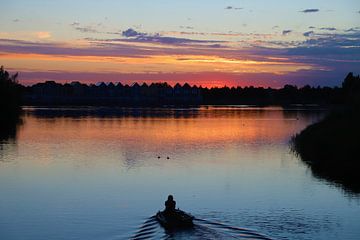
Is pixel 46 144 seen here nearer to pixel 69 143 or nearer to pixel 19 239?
pixel 69 143

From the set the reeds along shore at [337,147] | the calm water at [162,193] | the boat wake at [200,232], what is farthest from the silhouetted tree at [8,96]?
the boat wake at [200,232]

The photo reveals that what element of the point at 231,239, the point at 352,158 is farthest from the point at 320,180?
the point at 231,239

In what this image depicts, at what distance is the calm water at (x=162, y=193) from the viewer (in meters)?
21.6

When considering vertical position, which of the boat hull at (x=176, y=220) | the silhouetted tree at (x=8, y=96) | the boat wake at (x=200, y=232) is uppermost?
the silhouetted tree at (x=8, y=96)

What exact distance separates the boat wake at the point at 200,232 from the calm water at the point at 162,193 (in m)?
0.04

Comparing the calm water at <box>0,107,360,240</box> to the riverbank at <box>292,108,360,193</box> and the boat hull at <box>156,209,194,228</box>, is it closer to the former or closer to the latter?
the boat hull at <box>156,209,194,228</box>

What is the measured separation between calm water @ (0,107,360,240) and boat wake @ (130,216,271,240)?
0.04m

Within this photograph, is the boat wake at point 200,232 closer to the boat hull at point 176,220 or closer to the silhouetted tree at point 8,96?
the boat hull at point 176,220

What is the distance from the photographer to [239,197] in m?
27.8

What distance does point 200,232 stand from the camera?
20.5 m

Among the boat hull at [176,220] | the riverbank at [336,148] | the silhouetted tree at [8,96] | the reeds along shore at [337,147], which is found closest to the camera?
the boat hull at [176,220]

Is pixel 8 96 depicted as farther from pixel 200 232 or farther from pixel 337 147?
pixel 200 232

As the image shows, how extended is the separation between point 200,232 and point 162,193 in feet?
28.9

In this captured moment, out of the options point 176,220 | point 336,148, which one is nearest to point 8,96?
point 336,148
